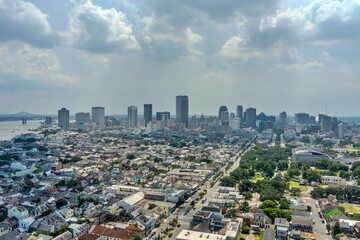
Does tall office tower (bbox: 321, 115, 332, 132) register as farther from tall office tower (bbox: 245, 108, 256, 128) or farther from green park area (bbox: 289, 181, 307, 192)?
green park area (bbox: 289, 181, 307, 192)

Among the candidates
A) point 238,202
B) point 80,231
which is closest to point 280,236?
point 238,202

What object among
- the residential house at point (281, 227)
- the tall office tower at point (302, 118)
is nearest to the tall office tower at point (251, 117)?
the tall office tower at point (302, 118)

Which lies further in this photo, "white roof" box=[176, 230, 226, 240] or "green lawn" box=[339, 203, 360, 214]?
"green lawn" box=[339, 203, 360, 214]

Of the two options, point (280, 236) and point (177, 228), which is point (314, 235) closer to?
point (280, 236)

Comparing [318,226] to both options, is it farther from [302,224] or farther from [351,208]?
[351,208]

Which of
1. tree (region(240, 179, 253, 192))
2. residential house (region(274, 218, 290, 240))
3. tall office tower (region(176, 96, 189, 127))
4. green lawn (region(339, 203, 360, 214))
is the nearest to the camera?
residential house (region(274, 218, 290, 240))

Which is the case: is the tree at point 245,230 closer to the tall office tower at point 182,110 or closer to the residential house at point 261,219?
the residential house at point 261,219

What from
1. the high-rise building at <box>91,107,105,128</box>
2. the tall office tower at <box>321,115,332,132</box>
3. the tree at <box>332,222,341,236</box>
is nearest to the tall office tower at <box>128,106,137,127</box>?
the high-rise building at <box>91,107,105,128</box>

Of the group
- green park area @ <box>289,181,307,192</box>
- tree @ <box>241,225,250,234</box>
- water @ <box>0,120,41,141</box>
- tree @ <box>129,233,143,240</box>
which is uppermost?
water @ <box>0,120,41,141</box>

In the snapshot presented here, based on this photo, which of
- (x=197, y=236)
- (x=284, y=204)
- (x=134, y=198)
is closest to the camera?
(x=197, y=236)

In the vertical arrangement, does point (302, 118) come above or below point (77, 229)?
above

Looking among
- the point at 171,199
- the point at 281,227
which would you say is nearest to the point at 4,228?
the point at 171,199

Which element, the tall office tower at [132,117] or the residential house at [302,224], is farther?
the tall office tower at [132,117]

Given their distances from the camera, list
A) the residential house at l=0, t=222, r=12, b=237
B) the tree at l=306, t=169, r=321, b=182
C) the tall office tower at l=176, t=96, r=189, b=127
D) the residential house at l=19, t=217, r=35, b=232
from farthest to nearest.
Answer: the tall office tower at l=176, t=96, r=189, b=127
the tree at l=306, t=169, r=321, b=182
the residential house at l=19, t=217, r=35, b=232
the residential house at l=0, t=222, r=12, b=237
